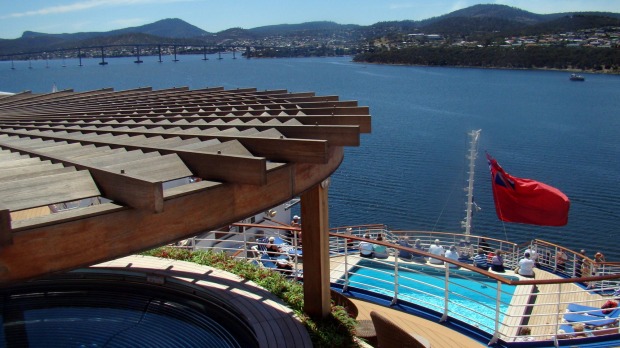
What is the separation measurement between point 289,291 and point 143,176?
2887mm

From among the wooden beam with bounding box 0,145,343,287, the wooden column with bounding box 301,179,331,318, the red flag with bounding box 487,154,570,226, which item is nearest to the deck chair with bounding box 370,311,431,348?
the wooden column with bounding box 301,179,331,318

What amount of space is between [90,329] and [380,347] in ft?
8.05

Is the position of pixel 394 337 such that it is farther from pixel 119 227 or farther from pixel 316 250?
pixel 119 227

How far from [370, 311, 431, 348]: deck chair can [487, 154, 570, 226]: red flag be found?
7874 millimetres

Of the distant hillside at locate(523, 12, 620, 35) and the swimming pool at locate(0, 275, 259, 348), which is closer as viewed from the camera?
the swimming pool at locate(0, 275, 259, 348)

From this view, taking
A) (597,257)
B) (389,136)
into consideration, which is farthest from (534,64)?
(597,257)

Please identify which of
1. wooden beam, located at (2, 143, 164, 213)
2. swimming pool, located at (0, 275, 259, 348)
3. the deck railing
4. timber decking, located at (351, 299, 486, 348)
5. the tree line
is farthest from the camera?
the tree line

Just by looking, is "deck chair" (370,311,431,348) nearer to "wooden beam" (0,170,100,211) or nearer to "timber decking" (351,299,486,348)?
"timber decking" (351,299,486,348)

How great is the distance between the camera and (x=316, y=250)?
469 cm

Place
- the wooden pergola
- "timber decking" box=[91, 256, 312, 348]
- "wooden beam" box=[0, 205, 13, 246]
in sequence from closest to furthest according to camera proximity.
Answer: "wooden beam" box=[0, 205, 13, 246] < the wooden pergola < "timber decking" box=[91, 256, 312, 348]

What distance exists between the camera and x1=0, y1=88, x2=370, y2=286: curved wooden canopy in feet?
→ 7.49

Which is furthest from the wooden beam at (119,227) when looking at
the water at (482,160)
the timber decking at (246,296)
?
the water at (482,160)

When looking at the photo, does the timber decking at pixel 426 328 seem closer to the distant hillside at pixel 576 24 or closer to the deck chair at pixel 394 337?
the deck chair at pixel 394 337

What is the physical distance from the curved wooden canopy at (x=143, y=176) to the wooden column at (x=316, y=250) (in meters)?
0.46
